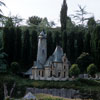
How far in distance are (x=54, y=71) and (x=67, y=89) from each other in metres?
7.09

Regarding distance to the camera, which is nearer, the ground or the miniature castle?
the ground

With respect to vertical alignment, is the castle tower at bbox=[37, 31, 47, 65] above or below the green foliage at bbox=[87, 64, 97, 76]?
above

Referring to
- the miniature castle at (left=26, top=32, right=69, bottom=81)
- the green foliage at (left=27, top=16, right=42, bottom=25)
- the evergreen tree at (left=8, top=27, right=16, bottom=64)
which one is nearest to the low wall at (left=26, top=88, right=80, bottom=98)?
the miniature castle at (left=26, top=32, right=69, bottom=81)

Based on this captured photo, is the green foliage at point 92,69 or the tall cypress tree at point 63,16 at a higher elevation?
the tall cypress tree at point 63,16

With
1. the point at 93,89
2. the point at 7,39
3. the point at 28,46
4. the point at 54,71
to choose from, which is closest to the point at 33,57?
the point at 28,46

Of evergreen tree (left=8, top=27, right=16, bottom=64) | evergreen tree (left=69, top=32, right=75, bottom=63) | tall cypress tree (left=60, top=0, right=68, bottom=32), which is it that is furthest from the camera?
tall cypress tree (left=60, top=0, right=68, bottom=32)

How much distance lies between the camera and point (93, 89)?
1441 inches

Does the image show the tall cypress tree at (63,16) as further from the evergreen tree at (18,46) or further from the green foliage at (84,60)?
the green foliage at (84,60)

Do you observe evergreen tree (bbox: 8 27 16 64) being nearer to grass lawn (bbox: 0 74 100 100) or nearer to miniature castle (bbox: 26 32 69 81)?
miniature castle (bbox: 26 32 69 81)

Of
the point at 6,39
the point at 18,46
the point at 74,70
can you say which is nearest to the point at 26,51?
the point at 18,46

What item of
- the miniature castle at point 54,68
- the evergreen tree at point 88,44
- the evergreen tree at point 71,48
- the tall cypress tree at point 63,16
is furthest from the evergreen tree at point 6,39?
the evergreen tree at point 88,44

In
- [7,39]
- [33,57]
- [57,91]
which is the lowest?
[57,91]

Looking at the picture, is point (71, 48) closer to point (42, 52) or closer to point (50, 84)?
point (42, 52)

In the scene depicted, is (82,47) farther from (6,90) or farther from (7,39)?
(6,90)
